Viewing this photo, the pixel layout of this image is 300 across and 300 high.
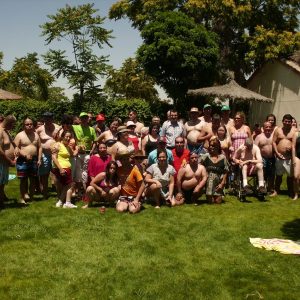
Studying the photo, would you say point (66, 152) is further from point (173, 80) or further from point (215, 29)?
point (215, 29)

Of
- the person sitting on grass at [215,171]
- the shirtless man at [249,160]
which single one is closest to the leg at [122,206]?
the person sitting on grass at [215,171]

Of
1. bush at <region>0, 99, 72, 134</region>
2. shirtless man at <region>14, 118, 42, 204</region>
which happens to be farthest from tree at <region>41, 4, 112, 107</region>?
shirtless man at <region>14, 118, 42, 204</region>

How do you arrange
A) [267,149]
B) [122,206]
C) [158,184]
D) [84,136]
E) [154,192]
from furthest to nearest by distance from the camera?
[267,149] → [84,136] → [154,192] → [158,184] → [122,206]

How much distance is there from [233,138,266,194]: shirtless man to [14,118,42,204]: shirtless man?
4.27 m

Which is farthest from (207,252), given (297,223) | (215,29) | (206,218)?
(215,29)

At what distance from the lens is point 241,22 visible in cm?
2542

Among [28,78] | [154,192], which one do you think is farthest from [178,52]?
[28,78]

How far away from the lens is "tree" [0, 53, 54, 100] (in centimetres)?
3731

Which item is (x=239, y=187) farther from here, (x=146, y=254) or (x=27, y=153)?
(x=27, y=153)

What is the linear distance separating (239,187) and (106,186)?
3.06m

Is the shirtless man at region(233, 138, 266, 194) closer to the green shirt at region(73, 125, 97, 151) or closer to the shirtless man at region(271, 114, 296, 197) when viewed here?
the shirtless man at region(271, 114, 296, 197)

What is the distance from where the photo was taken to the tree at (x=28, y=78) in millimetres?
37312

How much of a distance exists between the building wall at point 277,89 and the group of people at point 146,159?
1545 cm

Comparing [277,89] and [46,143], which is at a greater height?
[277,89]
